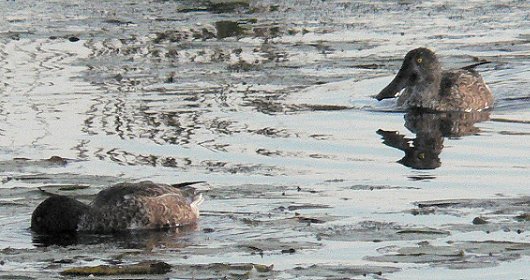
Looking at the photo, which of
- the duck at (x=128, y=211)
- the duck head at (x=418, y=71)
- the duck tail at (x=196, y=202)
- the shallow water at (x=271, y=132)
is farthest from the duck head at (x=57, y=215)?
the duck head at (x=418, y=71)

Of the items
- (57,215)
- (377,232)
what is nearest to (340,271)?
(377,232)

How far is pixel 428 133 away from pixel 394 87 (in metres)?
2.04

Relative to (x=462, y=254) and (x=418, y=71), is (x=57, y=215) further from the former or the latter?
(x=418, y=71)

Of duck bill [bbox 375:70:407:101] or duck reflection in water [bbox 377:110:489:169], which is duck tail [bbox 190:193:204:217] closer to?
duck reflection in water [bbox 377:110:489:169]

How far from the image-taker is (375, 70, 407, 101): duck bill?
1795 centimetres

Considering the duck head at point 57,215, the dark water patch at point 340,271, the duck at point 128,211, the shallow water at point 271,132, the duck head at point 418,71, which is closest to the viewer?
the dark water patch at point 340,271

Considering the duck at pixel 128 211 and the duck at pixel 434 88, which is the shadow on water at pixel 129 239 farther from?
the duck at pixel 434 88

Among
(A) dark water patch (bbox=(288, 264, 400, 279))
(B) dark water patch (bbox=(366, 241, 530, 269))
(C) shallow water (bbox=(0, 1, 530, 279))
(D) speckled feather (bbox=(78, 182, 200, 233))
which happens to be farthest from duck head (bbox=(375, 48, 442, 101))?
(A) dark water patch (bbox=(288, 264, 400, 279))

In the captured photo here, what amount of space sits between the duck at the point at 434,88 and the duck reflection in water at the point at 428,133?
0.57ft

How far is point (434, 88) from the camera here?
18.2m

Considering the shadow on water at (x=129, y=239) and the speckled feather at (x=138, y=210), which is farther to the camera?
the speckled feather at (x=138, y=210)

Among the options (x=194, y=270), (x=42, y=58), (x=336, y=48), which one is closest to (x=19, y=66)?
(x=42, y=58)

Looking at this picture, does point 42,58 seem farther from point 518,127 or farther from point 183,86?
point 518,127

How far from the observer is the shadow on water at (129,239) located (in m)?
11.1
